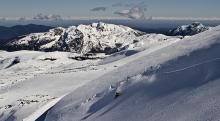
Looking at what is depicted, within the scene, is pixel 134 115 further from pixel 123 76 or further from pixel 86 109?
pixel 123 76

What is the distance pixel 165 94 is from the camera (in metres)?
31.8

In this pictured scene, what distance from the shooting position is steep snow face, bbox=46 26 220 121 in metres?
26.7

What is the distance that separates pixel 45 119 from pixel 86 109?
6.92 metres

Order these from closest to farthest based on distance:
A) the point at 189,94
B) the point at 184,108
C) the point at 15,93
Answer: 1. the point at 184,108
2. the point at 189,94
3. the point at 15,93


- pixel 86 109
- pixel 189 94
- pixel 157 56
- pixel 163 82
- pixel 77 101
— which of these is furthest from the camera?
pixel 157 56

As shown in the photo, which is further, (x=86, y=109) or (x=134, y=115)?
(x=86, y=109)

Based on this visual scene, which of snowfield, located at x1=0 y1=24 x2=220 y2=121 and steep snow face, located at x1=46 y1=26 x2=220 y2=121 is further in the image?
snowfield, located at x1=0 y1=24 x2=220 y2=121

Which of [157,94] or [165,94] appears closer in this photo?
[165,94]

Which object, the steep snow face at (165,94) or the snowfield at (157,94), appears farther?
the snowfield at (157,94)

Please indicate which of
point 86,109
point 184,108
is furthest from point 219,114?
point 86,109

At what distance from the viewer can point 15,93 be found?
74.1 metres

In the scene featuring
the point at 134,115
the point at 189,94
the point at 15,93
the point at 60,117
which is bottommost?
the point at 15,93

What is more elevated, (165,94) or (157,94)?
(165,94)

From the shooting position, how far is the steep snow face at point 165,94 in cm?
2666
